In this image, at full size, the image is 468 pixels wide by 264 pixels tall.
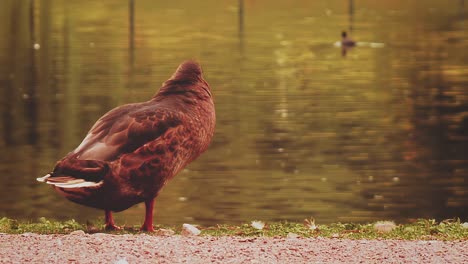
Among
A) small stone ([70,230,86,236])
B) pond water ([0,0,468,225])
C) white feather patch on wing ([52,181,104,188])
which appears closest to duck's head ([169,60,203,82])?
white feather patch on wing ([52,181,104,188])

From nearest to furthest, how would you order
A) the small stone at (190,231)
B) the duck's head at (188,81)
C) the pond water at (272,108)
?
the small stone at (190,231)
the duck's head at (188,81)
the pond water at (272,108)

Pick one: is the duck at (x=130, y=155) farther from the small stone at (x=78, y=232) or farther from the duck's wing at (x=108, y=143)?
the small stone at (x=78, y=232)

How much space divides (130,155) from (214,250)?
153 cm

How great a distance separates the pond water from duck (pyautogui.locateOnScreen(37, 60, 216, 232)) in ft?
20.9

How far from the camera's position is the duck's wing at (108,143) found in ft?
37.1

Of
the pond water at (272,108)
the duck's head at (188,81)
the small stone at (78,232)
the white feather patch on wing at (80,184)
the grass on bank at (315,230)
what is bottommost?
the pond water at (272,108)

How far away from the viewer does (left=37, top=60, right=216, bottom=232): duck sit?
11.4 meters

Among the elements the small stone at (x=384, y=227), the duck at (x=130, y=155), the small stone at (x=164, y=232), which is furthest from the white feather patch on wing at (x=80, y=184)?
the small stone at (x=384, y=227)

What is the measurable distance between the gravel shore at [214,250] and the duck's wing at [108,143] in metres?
0.60

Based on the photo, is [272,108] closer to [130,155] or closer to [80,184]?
[130,155]

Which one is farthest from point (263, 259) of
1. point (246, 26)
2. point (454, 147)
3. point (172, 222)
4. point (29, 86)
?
point (246, 26)

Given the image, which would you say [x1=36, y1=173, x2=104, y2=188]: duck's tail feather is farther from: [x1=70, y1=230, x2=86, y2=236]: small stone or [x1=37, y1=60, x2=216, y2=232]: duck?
[x1=70, y1=230, x2=86, y2=236]: small stone

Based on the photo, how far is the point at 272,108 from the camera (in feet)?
111

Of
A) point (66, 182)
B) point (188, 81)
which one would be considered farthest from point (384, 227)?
point (66, 182)
